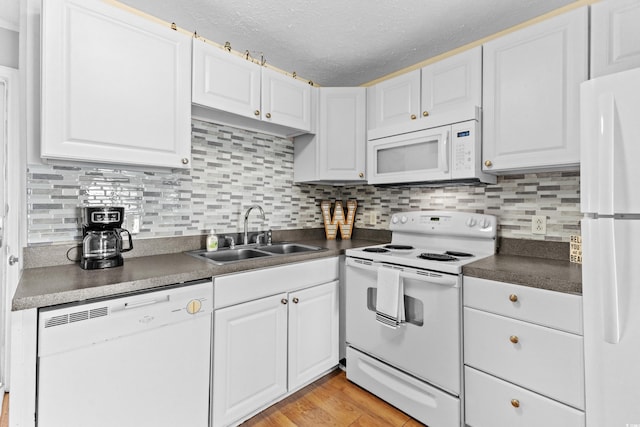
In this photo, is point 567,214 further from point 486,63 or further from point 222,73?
point 222,73

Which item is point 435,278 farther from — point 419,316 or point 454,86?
point 454,86

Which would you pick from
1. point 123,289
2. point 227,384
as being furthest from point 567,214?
point 123,289

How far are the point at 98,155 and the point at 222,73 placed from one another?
0.83 m

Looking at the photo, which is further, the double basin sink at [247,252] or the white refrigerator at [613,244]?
the double basin sink at [247,252]

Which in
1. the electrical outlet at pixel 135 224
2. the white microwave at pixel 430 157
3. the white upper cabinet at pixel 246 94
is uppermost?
the white upper cabinet at pixel 246 94

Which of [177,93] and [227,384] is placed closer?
[227,384]

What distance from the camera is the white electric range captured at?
159 cm

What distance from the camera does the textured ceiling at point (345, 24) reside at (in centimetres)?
170

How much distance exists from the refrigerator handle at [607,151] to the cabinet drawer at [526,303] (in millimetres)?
473

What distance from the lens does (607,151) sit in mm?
988

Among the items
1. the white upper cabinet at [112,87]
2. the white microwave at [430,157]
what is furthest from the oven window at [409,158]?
the white upper cabinet at [112,87]

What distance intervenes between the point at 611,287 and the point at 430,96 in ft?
4.79

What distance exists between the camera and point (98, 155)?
4.72 feet

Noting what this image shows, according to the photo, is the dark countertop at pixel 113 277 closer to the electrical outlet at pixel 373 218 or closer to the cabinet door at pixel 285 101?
the cabinet door at pixel 285 101
